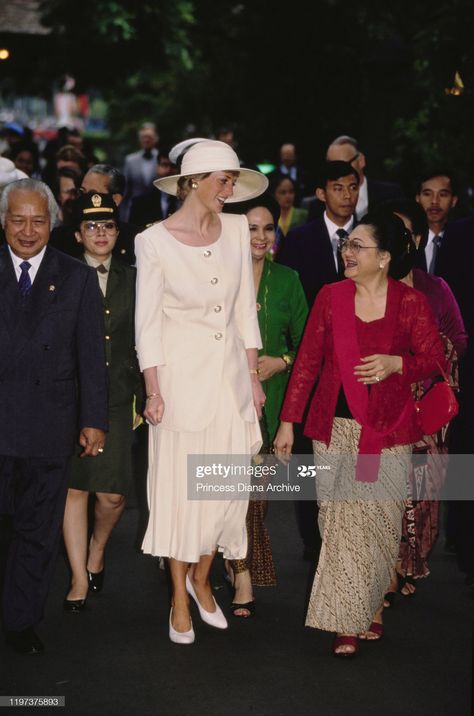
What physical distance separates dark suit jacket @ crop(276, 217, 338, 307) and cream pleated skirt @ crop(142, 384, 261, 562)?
79.0 inches

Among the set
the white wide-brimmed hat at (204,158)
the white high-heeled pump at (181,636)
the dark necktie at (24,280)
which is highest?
the white wide-brimmed hat at (204,158)

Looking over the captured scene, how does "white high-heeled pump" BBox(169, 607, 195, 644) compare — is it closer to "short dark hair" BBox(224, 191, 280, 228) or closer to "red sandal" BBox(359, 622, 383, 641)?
"red sandal" BBox(359, 622, 383, 641)

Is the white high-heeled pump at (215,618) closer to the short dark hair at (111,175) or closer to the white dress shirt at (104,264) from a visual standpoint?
the white dress shirt at (104,264)

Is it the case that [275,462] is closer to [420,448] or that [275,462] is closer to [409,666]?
[420,448]

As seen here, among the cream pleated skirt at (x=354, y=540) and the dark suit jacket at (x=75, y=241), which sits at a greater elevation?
the dark suit jacket at (x=75, y=241)

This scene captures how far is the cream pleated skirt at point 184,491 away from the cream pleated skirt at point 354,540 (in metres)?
0.51

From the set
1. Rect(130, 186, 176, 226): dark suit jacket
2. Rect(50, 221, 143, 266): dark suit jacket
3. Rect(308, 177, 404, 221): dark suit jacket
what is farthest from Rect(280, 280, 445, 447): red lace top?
Rect(130, 186, 176, 226): dark suit jacket

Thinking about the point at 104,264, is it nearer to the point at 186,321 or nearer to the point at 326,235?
the point at 186,321

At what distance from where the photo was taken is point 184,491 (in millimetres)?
6492

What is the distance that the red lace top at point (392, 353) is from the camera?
6.36m

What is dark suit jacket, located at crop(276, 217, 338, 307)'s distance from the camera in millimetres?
8398

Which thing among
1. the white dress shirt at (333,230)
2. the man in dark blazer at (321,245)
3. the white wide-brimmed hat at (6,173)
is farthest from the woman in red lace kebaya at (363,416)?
the white wide-brimmed hat at (6,173)

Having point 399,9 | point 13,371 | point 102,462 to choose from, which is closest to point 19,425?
point 13,371

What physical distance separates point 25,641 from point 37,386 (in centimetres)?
120
